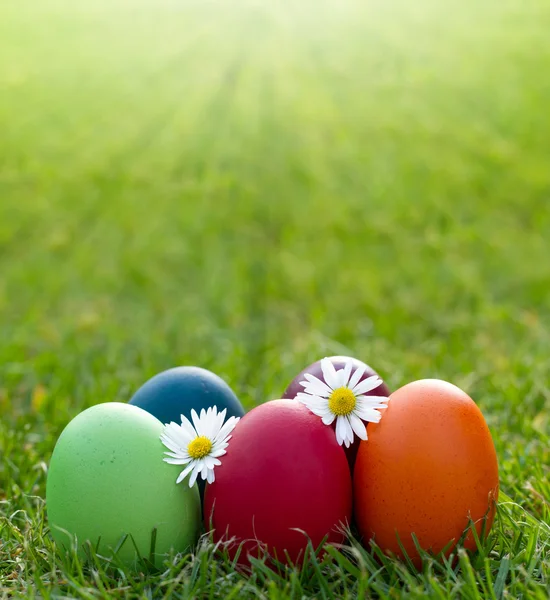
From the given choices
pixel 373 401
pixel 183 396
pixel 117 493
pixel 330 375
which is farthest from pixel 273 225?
pixel 117 493

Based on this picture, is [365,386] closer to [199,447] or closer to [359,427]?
[359,427]

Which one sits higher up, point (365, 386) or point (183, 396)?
point (365, 386)

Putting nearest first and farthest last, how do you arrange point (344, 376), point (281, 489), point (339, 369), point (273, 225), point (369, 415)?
point (281, 489)
point (369, 415)
point (344, 376)
point (339, 369)
point (273, 225)

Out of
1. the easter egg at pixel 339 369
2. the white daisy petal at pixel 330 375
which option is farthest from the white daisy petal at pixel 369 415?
the easter egg at pixel 339 369

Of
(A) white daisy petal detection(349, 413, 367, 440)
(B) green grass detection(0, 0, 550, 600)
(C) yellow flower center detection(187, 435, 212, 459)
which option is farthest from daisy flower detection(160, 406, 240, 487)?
(A) white daisy petal detection(349, 413, 367, 440)

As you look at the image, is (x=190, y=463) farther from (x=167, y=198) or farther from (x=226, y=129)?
(x=226, y=129)

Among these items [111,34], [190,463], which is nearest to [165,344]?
[190,463]
